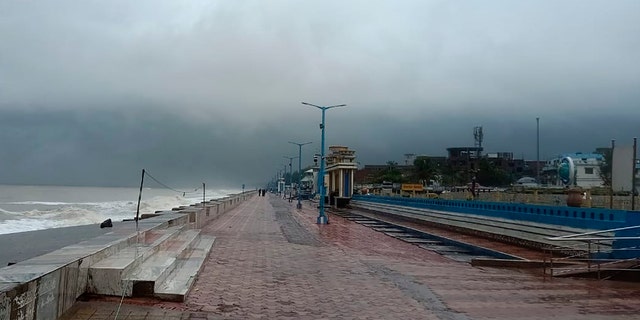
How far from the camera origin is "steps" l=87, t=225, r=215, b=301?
7129 mm

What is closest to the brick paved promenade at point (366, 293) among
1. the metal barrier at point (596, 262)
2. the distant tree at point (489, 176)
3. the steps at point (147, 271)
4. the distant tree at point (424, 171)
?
the steps at point (147, 271)

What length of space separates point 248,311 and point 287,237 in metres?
12.5

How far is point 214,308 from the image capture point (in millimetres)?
7613

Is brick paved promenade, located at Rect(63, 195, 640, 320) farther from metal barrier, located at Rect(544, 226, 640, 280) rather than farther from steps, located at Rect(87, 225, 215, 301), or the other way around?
metal barrier, located at Rect(544, 226, 640, 280)

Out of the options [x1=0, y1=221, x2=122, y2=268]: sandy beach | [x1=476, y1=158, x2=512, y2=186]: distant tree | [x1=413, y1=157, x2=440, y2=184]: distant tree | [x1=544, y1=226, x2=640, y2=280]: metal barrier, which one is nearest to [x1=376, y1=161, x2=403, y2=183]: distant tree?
[x1=413, y1=157, x2=440, y2=184]: distant tree

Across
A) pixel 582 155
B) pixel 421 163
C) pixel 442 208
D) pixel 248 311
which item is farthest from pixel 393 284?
pixel 421 163

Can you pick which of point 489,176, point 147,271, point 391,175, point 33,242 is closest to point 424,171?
point 489,176

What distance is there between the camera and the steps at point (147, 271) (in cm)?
713

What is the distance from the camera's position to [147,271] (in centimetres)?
807

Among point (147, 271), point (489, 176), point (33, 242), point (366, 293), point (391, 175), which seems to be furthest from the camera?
point (391, 175)

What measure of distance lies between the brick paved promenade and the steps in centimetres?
18

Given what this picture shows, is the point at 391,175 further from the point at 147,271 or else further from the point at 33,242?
the point at 147,271

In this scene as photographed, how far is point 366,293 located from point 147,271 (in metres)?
3.43

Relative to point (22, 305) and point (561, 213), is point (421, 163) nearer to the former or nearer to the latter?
point (561, 213)
